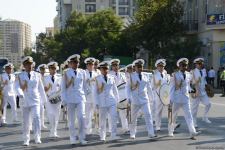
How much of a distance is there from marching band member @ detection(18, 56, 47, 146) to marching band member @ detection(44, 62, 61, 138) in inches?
48.5

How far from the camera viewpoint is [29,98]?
13.0 meters

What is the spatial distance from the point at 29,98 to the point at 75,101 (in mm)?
1102

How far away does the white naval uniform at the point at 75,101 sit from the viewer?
12.9 metres

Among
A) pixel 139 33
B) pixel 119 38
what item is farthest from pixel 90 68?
pixel 119 38

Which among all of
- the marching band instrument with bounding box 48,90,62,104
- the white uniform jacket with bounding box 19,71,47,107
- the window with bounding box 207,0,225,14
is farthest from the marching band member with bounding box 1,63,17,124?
the window with bounding box 207,0,225,14

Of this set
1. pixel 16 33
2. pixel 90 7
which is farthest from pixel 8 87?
pixel 90 7

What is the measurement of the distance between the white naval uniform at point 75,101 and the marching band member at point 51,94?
1522 mm

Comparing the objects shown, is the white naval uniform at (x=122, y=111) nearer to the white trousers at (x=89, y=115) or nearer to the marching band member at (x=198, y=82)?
the white trousers at (x=89, y=115)

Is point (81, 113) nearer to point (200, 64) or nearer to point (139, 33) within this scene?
point (200, 64)

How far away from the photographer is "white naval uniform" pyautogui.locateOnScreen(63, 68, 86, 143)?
1289 centimetres

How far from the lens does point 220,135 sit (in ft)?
46.7

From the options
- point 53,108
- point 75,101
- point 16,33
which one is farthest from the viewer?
point 16,33

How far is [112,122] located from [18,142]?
2445mm

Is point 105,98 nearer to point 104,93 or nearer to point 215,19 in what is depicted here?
point 104,93
